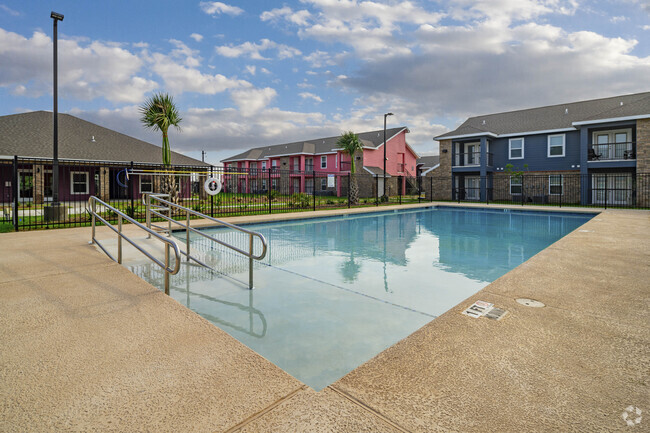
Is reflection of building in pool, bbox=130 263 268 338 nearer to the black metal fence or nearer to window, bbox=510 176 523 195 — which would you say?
the black metal fence

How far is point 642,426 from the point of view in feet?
6.57

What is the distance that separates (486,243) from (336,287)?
22.5 feet

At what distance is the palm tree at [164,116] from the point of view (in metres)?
15.6

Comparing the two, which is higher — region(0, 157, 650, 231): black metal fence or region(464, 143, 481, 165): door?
region(464, 143, 481, 165): door

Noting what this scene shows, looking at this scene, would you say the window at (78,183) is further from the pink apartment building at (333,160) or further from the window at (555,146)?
the window at (555,146)

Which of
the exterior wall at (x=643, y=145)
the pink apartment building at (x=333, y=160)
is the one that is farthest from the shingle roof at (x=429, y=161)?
the exterior wall at (x=643, y=145)

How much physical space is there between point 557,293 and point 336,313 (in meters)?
3.01

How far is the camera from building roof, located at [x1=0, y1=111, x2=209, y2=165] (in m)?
21.7

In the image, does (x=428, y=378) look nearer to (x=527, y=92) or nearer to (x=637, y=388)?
(x=637, y=388)

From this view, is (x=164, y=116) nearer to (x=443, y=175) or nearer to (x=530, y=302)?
(x=530, y=302)

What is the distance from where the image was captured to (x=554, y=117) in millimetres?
28328

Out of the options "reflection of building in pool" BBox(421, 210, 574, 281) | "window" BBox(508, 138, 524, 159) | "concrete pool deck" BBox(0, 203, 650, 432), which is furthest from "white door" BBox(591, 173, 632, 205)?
"concrete pool deck" BBox(0, 203, 650, 432)

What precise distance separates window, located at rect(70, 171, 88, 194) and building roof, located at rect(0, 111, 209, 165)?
215cm

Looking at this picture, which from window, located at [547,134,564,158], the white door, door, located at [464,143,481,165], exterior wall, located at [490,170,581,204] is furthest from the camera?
door, located at [464,143,481,165]
